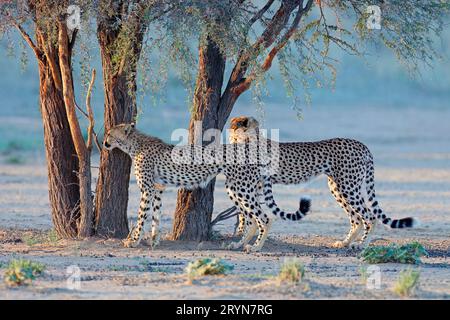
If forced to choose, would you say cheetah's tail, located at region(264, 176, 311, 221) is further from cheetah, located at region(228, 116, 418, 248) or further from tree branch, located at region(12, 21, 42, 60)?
tree branch, located at region(12, 21, 42, 60)

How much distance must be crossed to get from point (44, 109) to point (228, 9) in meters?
2.32

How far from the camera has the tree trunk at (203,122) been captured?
11.3m

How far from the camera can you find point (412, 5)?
11.1 m

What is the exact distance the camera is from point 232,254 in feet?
35.6

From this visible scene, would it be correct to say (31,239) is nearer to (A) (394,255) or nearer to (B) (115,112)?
(B) (115,112)

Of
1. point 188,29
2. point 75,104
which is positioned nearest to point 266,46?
point 188,29

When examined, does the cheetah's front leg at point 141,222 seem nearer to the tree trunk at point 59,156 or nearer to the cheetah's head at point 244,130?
the tree trunk at point 59,156

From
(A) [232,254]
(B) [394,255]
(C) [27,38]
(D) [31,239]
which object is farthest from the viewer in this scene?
(D) [31,239]

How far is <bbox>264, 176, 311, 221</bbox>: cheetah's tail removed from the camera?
11054mm

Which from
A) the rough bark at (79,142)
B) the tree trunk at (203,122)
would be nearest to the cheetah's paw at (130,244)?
the rough bark at (79,142)

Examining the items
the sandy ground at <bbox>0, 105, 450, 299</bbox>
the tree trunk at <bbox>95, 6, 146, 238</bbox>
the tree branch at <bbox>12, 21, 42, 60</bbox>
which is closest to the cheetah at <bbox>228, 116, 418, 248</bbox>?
the sandy ground at <bbox>0, 105, 450, 299</bbox>

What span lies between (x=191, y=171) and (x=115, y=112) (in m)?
1.05
